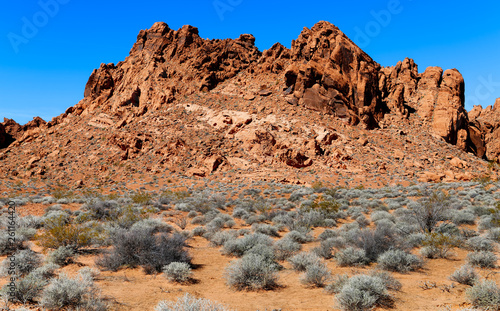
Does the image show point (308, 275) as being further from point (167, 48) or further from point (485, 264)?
point (167, 48)

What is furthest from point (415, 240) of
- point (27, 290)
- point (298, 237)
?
point (27, 290)

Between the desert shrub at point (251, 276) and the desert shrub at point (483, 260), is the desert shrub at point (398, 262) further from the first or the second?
the desert shrub at point (251, 276)

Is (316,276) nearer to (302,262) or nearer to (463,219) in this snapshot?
(302,262)

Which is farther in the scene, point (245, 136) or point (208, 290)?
point (245, 136)

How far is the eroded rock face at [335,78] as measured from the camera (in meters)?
43.7

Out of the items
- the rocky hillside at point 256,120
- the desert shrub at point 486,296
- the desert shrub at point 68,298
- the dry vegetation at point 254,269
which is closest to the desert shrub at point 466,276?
the dry vegetation at point 254,269

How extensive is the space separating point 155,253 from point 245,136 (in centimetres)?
3253

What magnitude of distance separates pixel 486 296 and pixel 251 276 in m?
4.91

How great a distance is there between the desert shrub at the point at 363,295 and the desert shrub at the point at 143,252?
186 inches

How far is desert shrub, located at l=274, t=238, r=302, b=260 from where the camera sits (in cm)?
972

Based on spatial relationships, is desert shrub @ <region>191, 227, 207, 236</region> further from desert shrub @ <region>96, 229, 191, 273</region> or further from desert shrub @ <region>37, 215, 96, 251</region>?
desert shrub @ <region>37, 215, 96, 251</region>

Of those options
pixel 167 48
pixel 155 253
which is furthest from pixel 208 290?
pixel 167 48

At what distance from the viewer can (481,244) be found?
9.97 m

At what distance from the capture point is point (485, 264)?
8.48 m
